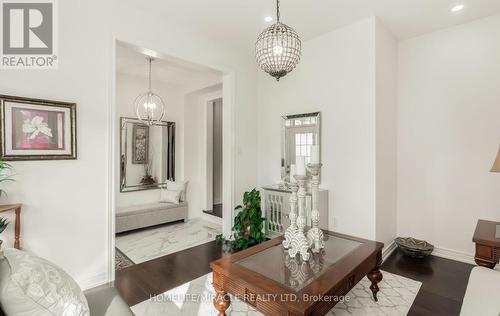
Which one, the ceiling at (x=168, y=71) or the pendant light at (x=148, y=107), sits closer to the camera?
the ceiling at (x=168, y=71)

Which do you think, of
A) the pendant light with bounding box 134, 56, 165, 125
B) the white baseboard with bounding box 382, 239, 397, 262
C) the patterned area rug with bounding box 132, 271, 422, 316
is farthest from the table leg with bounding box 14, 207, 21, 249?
the white baseboard with bounding box 382, 239, 397, 262

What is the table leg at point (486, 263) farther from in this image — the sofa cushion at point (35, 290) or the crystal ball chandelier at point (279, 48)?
the sofa cushion at point (35, 290)

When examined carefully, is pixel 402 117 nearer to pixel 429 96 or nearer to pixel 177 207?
pixel 429 96

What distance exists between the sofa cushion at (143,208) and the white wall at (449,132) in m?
3.77

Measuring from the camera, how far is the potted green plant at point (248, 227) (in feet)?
11.3

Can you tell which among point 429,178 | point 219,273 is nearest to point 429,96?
point 429,178

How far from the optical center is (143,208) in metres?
4.30

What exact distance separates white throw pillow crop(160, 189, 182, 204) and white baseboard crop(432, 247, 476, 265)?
4099 mm

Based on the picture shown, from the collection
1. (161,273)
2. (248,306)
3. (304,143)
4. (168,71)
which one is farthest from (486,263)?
(168,71)

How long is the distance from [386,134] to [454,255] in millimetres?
1700

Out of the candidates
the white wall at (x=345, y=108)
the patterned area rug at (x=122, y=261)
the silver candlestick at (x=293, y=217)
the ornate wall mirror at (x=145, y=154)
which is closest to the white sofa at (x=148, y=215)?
the ornate wall mirror at (x=145, y=154)

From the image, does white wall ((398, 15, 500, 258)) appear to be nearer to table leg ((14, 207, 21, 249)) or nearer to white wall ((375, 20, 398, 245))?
white wall ((375, 20, 398, 245))

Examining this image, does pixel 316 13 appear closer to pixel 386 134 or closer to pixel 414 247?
pixel 386 134

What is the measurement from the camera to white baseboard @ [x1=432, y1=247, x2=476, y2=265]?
9.71 ft
